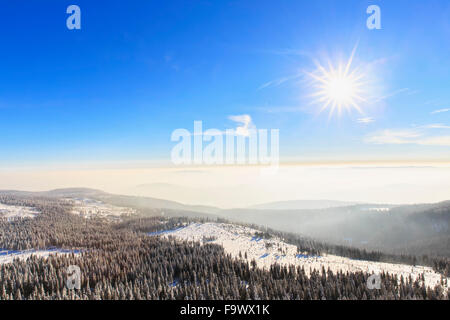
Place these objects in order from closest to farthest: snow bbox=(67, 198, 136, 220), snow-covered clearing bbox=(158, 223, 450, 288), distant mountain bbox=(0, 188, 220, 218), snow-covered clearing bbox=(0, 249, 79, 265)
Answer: snow-covered clearing bbox=(158, 223, 450, 288), snow-covered clearing bbox=(0, 249, 79, 265), snow bbox=(67, 198, 136, 220), distant mountain bbox=(0, 188, 220, 218)

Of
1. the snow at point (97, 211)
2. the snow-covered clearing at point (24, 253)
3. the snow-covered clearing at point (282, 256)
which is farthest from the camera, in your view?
the snow at point (97, 211)

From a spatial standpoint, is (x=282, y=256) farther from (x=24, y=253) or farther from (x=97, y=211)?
(x=97, y=211)

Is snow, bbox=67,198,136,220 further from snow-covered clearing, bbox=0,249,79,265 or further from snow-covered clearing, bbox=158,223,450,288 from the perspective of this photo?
snow-covered clearing, bbox=0,249,79,265

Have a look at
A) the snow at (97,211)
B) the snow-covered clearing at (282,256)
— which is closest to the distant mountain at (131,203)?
the snow at (97,211)

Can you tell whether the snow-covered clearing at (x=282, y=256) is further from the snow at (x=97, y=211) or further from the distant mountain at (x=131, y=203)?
the distant mountain at (x=131, y=203)

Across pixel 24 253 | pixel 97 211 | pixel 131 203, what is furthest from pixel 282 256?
pixel 131 203

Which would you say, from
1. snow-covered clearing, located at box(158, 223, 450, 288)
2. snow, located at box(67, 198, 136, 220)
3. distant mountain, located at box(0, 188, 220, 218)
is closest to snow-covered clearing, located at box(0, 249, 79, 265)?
snow-covered clearing, located at box(158, 223, 450, 288)
